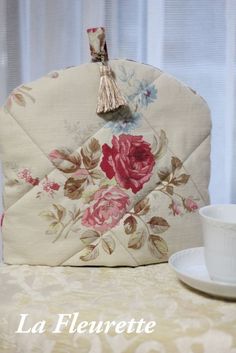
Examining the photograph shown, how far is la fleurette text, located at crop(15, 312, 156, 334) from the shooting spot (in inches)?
19.0

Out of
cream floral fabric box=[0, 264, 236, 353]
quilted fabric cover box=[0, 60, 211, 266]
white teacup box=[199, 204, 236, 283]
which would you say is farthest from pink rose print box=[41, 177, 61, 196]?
white teacup box=[199, 204, 236, 283]

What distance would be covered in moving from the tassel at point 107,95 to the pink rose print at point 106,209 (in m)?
0.11

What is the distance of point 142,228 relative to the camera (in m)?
0.69

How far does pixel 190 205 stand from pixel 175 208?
2cm

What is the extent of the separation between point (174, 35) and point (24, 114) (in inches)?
14.2

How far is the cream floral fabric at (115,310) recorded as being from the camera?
469 millimetres

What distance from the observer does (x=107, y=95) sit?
66 cm

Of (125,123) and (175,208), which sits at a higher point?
(125,123)

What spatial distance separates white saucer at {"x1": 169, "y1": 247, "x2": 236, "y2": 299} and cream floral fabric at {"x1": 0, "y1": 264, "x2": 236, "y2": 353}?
1 centimetres

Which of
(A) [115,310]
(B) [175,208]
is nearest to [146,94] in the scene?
(B) [175,208]

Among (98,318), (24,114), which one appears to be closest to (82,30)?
(24,114)

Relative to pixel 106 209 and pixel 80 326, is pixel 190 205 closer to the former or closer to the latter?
pixel 106 209

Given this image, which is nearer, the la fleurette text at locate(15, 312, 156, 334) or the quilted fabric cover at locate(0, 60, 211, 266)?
the la fleurette text at locate(15, 312, 156, 334)

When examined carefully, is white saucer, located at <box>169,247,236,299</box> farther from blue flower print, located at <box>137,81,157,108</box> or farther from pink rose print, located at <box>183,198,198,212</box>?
blue flower print, located at <box>137,81,157,108</box>
